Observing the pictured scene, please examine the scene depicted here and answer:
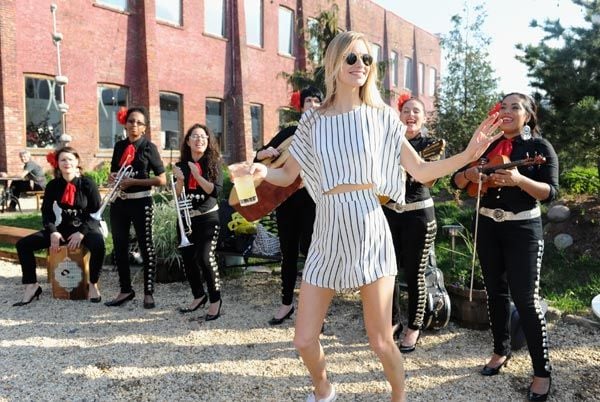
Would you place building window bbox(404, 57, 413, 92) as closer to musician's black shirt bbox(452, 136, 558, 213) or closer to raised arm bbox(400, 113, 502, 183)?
musician's black shirt bbox(452, 136, 558, 213)

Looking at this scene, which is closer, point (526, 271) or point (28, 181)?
point (526, 271)

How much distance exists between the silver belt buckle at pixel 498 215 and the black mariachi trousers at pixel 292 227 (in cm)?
166

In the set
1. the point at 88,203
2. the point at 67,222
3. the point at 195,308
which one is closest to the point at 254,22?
the point at 88,203

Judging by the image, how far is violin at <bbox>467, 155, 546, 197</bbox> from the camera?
3201 millimetres

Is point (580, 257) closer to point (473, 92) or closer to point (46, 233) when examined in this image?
point (46, 233)

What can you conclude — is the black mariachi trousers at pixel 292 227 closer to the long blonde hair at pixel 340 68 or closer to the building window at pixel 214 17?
the long blonde hair at pixel 340 68

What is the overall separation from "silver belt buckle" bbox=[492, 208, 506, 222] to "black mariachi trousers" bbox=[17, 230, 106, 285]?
168 inches

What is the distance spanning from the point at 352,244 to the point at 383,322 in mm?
423

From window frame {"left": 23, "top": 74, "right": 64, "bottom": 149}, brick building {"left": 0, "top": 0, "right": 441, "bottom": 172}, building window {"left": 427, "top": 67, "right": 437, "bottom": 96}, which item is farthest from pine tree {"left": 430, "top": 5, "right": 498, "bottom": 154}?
building window {"left": 427, "top": 67, "right": 437, "bottom": 96}

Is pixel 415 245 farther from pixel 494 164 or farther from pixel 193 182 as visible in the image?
pixel 193 182

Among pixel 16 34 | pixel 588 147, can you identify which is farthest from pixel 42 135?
pixel 588 147

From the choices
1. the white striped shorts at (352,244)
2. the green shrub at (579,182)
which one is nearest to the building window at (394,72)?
the green shrub at (579,182)

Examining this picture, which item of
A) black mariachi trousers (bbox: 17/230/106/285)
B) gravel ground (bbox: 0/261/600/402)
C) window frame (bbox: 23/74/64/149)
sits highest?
window frame (bbox: 23/74/64/149)

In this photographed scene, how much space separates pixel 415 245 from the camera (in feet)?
13.4
